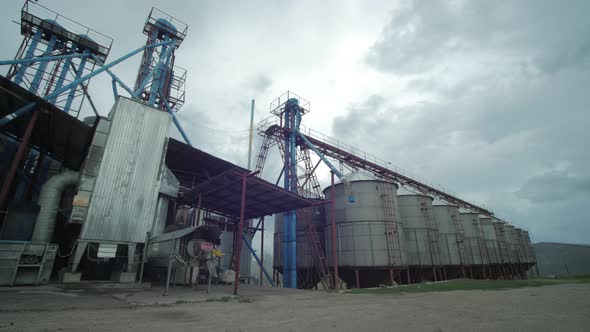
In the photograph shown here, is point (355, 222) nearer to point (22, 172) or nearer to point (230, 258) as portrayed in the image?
point (230, 258)

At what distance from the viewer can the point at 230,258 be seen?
2828 centimetres

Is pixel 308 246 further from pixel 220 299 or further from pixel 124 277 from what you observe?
pixel 220 299

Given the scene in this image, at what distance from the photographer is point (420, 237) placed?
28859mm

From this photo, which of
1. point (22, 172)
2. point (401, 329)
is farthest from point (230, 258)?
point (401, 329)

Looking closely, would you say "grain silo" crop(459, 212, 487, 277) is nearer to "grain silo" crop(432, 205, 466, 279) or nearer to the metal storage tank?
"grain silo" crop(432, 205, 466, 279)

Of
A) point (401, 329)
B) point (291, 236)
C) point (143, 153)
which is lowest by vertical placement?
point (401, 329)

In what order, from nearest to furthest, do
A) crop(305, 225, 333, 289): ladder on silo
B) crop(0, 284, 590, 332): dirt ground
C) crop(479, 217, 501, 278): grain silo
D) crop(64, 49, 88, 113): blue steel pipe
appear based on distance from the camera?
crop(0, 284, 590, 332): dirt ground, crop(64, 49, 88, 113): blue steel pipe, crop(305, 225, 333, 289): ladder on silo, crop(479, 217, 501, 278): grain silo

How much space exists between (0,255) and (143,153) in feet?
25.6

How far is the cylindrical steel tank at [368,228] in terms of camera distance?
23.9m

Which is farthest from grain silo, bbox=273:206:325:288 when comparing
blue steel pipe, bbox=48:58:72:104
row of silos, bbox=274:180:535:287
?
blue steel pipe, bbox=48:58:72:104

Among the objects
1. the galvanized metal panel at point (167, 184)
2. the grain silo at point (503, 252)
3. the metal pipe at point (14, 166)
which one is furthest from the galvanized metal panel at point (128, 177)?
the grain silo at point (503, 252)

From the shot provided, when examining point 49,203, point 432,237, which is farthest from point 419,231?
point 49,203

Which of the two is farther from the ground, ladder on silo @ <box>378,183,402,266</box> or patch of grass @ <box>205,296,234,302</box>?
ladder on silo @ <box>378,183,402,266</box>

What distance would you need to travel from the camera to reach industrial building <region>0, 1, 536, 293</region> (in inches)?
588
